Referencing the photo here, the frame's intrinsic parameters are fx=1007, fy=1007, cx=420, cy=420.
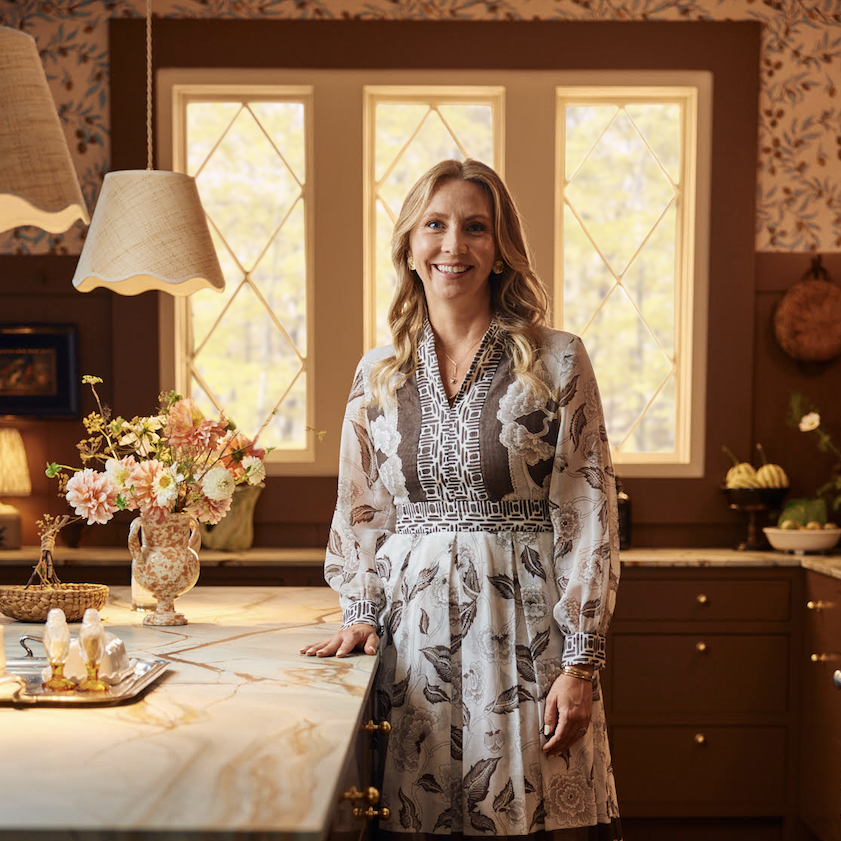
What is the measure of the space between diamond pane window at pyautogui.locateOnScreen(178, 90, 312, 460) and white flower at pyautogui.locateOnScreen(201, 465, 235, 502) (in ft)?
6.23

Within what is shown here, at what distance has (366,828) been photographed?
1672 millimetres

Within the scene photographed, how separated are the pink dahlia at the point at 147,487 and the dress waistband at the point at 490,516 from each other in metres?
0.53

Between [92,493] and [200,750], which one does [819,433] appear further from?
[200,750]

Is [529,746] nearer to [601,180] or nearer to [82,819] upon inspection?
[82,819]

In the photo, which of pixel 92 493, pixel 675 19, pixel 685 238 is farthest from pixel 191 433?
pixel 675 19

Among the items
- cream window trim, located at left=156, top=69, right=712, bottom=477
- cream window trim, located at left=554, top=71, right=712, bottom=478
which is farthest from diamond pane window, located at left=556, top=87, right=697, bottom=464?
cream window trim, located at left=156, top=69, right=712, bottom=477

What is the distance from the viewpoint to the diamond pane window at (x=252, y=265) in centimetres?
389

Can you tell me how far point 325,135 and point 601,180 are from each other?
3.55 ft

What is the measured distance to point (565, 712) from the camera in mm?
1726

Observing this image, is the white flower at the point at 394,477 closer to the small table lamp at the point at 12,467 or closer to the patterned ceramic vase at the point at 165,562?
the patterned ceramic vase at the point at 165,562

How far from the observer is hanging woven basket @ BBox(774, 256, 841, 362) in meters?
3.76

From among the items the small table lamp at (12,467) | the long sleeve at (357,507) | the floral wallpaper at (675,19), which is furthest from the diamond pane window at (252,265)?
the long sleeve at (357,507)

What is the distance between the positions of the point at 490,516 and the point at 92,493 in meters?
0.78

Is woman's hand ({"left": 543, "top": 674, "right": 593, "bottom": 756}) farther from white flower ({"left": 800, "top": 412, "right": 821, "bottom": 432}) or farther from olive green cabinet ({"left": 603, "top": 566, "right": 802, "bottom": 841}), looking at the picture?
white flower ({"left": 800, "top": 412, "right": 821, "bottom": 432})
